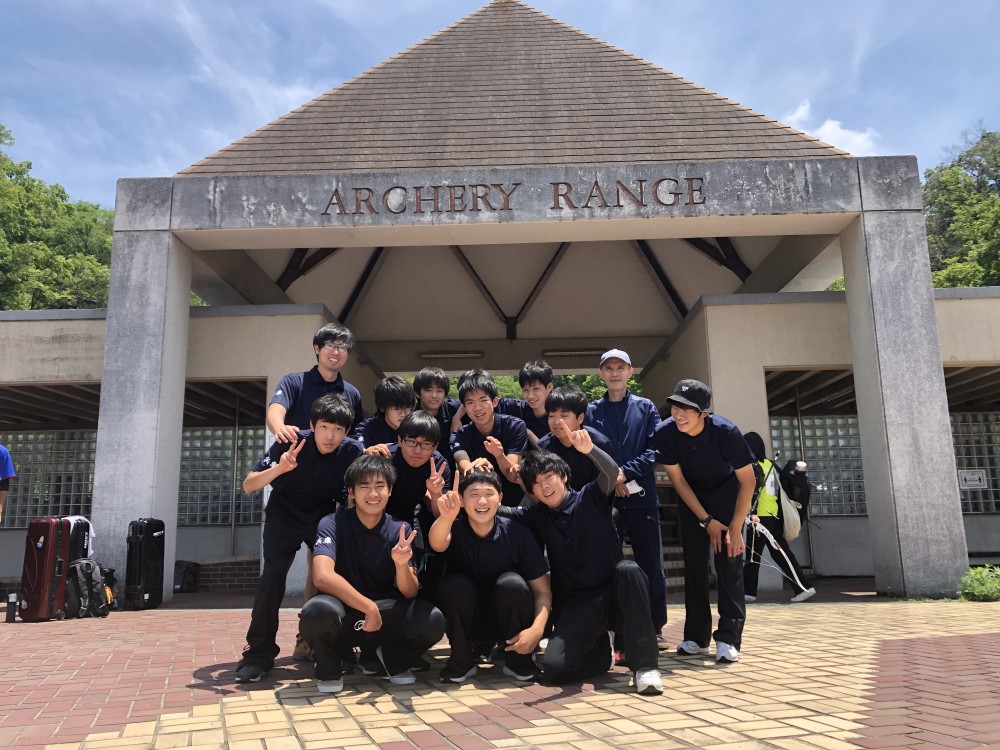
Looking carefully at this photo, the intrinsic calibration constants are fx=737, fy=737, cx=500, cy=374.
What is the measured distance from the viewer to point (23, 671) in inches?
169

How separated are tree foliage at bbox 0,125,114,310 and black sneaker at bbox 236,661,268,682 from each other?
2554cm

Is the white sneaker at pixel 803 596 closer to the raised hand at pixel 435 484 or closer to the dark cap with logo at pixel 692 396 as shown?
the dark cap with logo at pixel 692 396

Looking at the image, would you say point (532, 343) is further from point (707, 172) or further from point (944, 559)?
point (944, 559)

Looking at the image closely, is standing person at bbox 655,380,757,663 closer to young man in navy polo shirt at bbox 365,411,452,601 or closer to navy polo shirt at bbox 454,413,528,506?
navy polo shirt at bbox 454,413,528,506

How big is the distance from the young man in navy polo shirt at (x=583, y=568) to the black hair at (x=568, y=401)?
0.24 metres

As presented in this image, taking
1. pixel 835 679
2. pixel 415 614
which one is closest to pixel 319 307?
pixel 415 614

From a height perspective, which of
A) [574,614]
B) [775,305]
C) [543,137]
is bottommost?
[574,614]

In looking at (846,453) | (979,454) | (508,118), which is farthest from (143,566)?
(979,454)

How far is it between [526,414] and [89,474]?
10.4m

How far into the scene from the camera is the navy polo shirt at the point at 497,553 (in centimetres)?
388

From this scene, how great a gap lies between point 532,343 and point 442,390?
33.3 feet

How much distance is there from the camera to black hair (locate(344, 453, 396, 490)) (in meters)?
3.76

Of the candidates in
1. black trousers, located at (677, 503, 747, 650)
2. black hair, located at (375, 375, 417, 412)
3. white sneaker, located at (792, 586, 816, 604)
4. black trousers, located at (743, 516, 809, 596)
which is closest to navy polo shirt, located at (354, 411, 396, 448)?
black hair, located at (375, 375, 417, 412)

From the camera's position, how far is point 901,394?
25.7 feet
